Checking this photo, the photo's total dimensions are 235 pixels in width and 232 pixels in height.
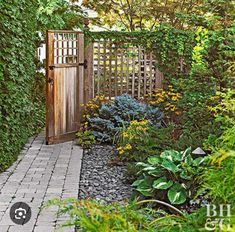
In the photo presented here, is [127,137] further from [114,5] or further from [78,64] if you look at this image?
[114,5]

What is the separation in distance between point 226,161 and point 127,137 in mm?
4735

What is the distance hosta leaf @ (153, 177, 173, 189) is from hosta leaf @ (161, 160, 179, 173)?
0.35 ft

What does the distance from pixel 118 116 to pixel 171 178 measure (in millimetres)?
3344

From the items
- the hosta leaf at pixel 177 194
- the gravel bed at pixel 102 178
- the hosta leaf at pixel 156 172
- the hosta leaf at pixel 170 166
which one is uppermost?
the hosta leaf at pixel 170 166

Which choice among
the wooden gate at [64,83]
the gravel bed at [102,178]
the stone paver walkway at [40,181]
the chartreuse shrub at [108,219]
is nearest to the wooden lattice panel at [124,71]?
the wooden gate at [64,83]

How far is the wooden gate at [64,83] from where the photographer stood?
22.5 ft

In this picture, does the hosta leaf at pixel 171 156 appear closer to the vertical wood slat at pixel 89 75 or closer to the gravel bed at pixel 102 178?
the gravel bed at pixel 102 178

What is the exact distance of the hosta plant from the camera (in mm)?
3891

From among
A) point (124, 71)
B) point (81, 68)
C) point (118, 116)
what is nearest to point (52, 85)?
point (81, 68)

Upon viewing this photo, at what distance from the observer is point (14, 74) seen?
5.61 meters

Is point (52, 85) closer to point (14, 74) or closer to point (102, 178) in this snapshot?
point (14, 74)

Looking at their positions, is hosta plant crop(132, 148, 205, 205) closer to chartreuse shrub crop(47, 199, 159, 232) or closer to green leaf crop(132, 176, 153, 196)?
green leaf crop(132, 176, 153, 196)

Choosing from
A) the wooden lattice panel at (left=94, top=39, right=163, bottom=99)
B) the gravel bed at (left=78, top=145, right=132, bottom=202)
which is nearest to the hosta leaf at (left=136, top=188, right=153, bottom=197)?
the gravel bed at (left=78, top=145, right=132, bottom=202)

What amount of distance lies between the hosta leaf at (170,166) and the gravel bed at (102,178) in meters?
0.62
